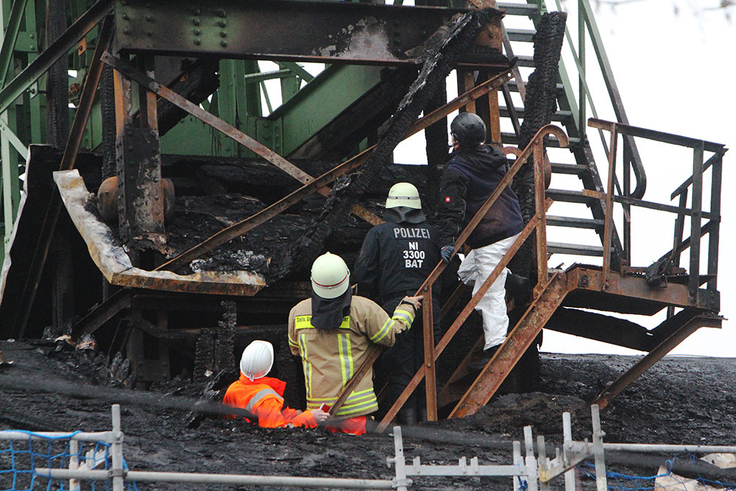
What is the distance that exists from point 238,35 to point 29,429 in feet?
12.1

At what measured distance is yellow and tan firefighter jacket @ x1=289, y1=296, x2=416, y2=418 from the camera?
7.43 metres

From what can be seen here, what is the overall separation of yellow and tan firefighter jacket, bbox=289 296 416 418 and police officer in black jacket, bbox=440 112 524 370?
853 mm

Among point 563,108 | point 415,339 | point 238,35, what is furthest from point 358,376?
point 563,108

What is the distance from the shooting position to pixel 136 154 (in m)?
8.46

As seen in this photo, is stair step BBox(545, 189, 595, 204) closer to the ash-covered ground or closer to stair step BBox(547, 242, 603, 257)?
stair step BBox(547, 242, 603, 257)

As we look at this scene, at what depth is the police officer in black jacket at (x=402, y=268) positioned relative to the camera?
808 cm

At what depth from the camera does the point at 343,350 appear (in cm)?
745

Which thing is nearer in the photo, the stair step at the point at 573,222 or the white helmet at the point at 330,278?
the white helmet at the point at 330,278

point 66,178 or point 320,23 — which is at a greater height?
point 320,23

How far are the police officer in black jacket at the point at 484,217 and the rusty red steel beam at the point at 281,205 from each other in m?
0.81

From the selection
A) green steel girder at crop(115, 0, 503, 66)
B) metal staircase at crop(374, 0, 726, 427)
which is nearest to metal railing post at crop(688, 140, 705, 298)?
metal staircase at crop(374, 0, 726, 427)

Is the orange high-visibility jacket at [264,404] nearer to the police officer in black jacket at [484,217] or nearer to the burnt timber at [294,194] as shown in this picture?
the burnt timber at [294,194]

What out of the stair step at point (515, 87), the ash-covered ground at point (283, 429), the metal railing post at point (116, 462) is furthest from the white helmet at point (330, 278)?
the stair step at point (515, 87)

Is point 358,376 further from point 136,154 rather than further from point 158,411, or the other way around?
point 136,154
